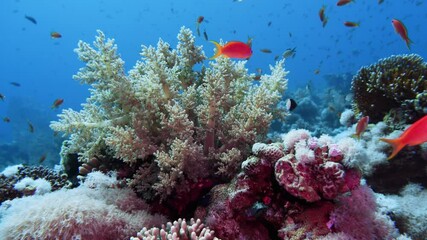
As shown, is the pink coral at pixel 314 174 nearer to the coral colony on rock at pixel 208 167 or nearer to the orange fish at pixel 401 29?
the coral colony on rock at pixel 208 167

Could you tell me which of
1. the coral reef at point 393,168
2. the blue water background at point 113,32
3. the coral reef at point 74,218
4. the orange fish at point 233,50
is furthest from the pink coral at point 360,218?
the blue water background at point 113,32

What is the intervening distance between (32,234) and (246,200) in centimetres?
220

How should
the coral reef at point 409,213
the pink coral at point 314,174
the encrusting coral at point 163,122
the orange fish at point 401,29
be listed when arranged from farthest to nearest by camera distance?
the orange fish at point 401,29 → the encrusting coral at point 163,122 → the coral reef at point 409,213 → the pink coral at point 314,174

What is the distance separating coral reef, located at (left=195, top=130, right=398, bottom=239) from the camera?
2.63 m

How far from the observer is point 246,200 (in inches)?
121

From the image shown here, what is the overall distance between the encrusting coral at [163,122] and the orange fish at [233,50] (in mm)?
112

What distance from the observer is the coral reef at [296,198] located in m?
2.63

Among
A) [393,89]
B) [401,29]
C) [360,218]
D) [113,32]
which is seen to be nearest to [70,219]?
[360,218]

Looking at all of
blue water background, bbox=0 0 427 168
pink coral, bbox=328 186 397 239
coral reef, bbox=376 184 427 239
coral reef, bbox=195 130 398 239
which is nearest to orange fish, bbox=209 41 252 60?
coral reef, bbox=195 130 398 239

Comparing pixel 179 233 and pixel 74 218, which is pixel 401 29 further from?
pixel 74 218

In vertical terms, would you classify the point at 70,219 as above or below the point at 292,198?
below

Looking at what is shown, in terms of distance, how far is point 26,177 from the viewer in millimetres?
5402

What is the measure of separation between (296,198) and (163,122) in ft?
6.33

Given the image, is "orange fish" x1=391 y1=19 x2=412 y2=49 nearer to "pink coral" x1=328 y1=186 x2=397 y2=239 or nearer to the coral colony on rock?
the coral colony on rock
